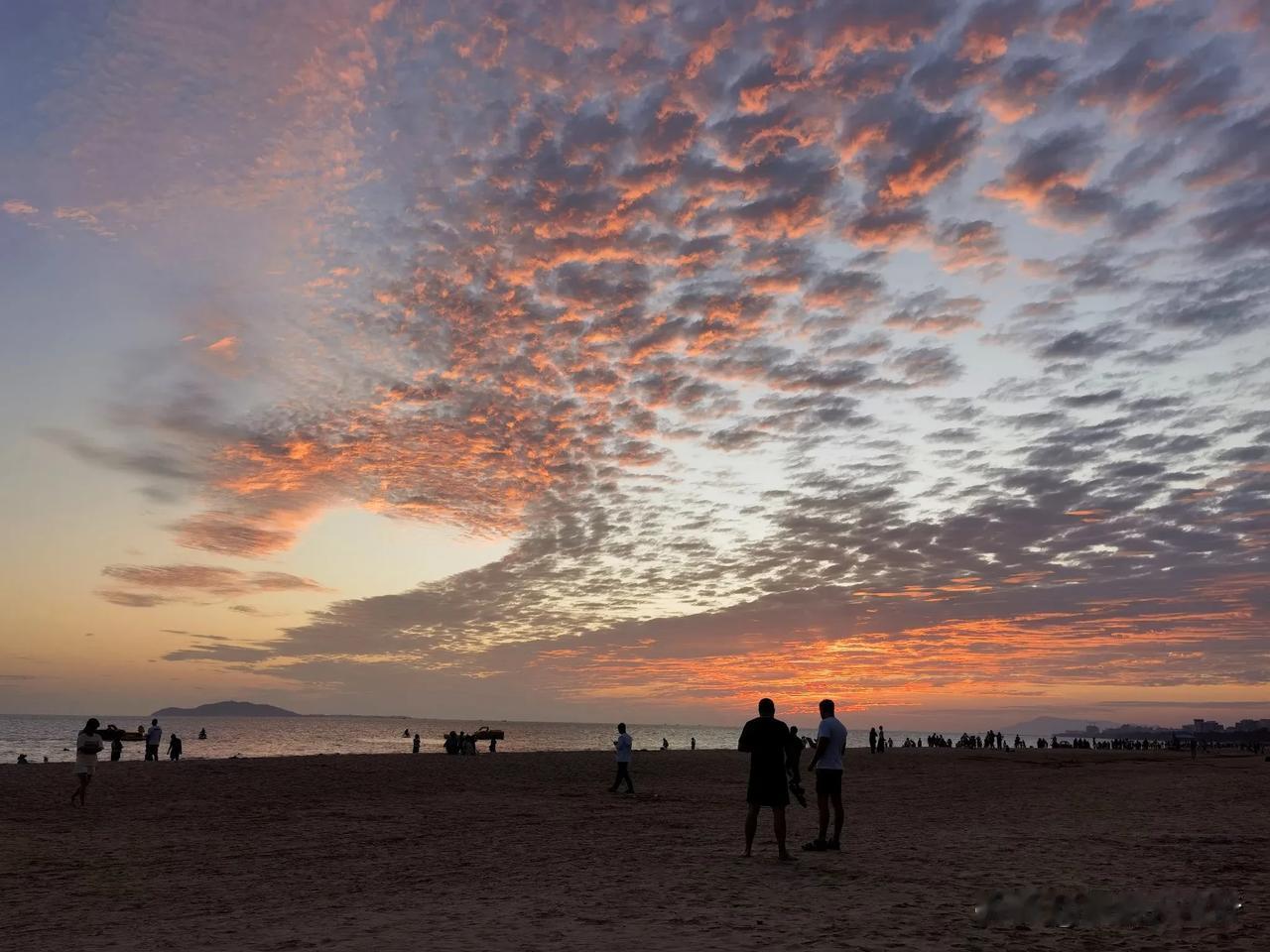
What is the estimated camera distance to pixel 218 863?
14258 millimetres

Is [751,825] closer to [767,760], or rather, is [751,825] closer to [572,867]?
[767,760]

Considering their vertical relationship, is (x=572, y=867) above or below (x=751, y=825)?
below

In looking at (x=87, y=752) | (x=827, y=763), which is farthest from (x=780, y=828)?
(x=87, y=752)

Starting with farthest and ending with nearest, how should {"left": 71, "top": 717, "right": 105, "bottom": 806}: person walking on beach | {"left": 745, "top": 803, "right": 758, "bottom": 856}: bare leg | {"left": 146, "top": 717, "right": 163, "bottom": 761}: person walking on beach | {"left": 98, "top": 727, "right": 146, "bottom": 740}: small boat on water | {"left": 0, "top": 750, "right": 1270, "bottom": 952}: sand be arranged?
{"left": 146, "top": 717, "right": 163, "bottom": 761}: person walking on beach
{"left": 98, "top": 727, "right": 146, "bottom": 740}: small boat on water
{"left": 71, "top": 717, "right": 105, "bottom": 806}: person walking on beach
{"left": 745, "top": 803, "right": 758, "bottom": 856}: bare leg
{"left": 0, "top": 750, "right": 1270, "bottom": 952}: sand

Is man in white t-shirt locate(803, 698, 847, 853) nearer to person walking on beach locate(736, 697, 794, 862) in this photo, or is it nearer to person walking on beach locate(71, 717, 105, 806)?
person walking on beach locate(736, 697, 794, 862)

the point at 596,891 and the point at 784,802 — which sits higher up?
the point at 784,802

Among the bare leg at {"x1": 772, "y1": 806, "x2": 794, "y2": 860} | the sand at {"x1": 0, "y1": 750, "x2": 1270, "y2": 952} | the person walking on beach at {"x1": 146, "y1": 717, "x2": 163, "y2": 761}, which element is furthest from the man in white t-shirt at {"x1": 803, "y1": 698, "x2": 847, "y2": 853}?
the person walking on beach at {"x1": 146, "y1": 717, "x2": 163, "y2": 761}

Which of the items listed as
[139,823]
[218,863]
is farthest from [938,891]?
[139,823]

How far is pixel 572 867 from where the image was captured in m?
13.1

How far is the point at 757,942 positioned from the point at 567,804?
17.5 m

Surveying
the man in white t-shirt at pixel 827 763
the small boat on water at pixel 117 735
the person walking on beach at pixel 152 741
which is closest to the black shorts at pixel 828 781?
the man in white t-shirt at pixel 827 763

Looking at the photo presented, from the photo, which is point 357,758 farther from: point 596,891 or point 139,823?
point 596,891

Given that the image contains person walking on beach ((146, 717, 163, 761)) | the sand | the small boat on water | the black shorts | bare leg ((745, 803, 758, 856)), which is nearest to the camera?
the sand

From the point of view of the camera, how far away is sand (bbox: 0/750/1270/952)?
8.57m
